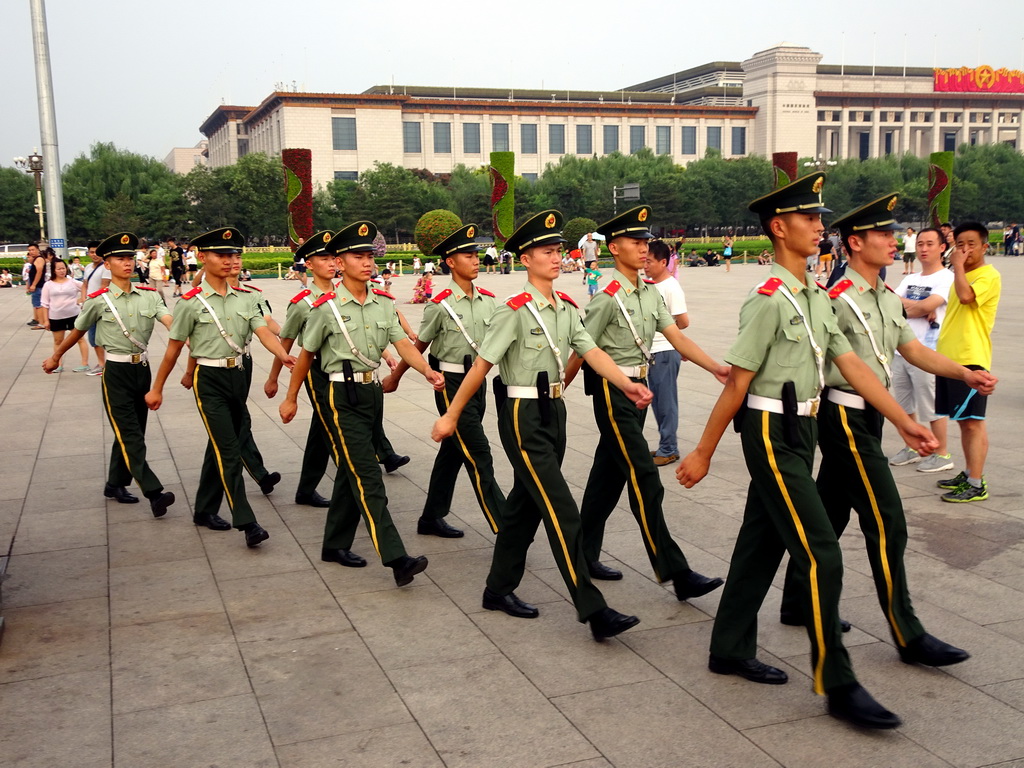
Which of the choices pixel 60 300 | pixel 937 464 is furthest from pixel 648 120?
pixel 937 464

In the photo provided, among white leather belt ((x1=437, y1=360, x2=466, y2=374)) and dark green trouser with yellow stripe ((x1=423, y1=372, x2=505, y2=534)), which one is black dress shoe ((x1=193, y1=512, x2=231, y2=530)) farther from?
white leather belt ((x1=437, y1=360, x2=466, y2=374))

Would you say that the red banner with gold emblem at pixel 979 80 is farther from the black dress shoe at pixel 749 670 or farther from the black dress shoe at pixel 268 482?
the black dress shoe at pixel 749 670

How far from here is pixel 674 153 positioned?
3920 inches

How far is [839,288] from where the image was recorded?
3.95m

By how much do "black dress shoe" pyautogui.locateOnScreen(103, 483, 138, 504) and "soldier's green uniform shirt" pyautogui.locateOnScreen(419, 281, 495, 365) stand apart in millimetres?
2326

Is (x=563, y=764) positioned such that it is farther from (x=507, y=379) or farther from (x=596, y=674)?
(x=507, y=379)

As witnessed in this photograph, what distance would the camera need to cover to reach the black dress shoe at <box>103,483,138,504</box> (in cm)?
668

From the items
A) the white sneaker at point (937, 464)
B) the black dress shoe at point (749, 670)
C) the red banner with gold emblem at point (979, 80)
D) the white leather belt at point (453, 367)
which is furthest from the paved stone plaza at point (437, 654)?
the red banner with gold emblem at point (979, 80)

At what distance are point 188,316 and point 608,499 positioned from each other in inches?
108

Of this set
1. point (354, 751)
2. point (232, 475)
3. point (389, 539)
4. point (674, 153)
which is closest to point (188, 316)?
point (232, 475)

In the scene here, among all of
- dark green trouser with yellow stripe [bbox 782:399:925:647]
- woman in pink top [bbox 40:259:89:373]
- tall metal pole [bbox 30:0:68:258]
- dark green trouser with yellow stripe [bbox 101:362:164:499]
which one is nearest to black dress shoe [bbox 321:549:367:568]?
dark green trouser with yellow stripe [bbox 101:362:164:499]

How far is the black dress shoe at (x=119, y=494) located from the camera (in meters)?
6.68

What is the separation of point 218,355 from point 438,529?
5.37ft

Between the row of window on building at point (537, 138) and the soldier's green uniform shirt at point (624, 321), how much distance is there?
87405mm
